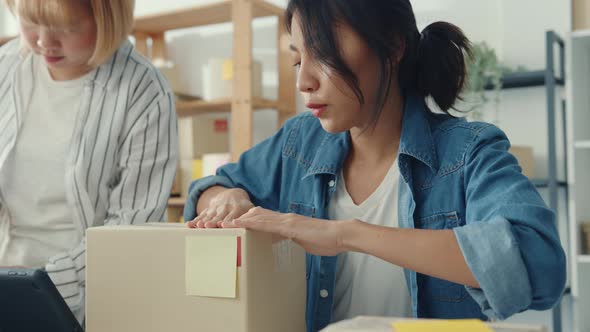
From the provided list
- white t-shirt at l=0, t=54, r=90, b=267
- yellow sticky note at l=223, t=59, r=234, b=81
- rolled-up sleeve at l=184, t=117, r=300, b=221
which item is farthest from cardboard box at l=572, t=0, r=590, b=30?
white t-shirt at l=0, t=54, r=90, b=267

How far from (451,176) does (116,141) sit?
2.24 feet

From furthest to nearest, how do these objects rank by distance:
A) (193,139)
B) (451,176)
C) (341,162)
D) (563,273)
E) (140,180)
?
(193,139) < (140,180) < (341,162) < (451,176) < (563,273)

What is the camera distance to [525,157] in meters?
2.82

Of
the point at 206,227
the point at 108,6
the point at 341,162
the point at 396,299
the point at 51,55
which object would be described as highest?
the point at 108,6

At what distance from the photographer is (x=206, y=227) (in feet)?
2.98

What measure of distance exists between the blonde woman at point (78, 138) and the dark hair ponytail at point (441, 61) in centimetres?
55

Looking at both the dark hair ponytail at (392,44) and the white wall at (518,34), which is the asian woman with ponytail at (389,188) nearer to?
the dark hair ponytail at (392,44)

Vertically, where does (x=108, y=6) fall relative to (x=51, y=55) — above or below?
above

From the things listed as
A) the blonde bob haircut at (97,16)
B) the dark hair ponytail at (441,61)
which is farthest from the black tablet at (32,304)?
the dark hair ponytail at (441,61)

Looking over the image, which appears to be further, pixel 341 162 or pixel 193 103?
pixel 193 103

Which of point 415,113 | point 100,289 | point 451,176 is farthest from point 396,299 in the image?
point 100,289

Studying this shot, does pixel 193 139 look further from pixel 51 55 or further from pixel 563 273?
pixel 563 273

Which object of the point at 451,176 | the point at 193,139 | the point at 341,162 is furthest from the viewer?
the point at 193,139

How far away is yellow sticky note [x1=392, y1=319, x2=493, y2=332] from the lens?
24.1 inches
